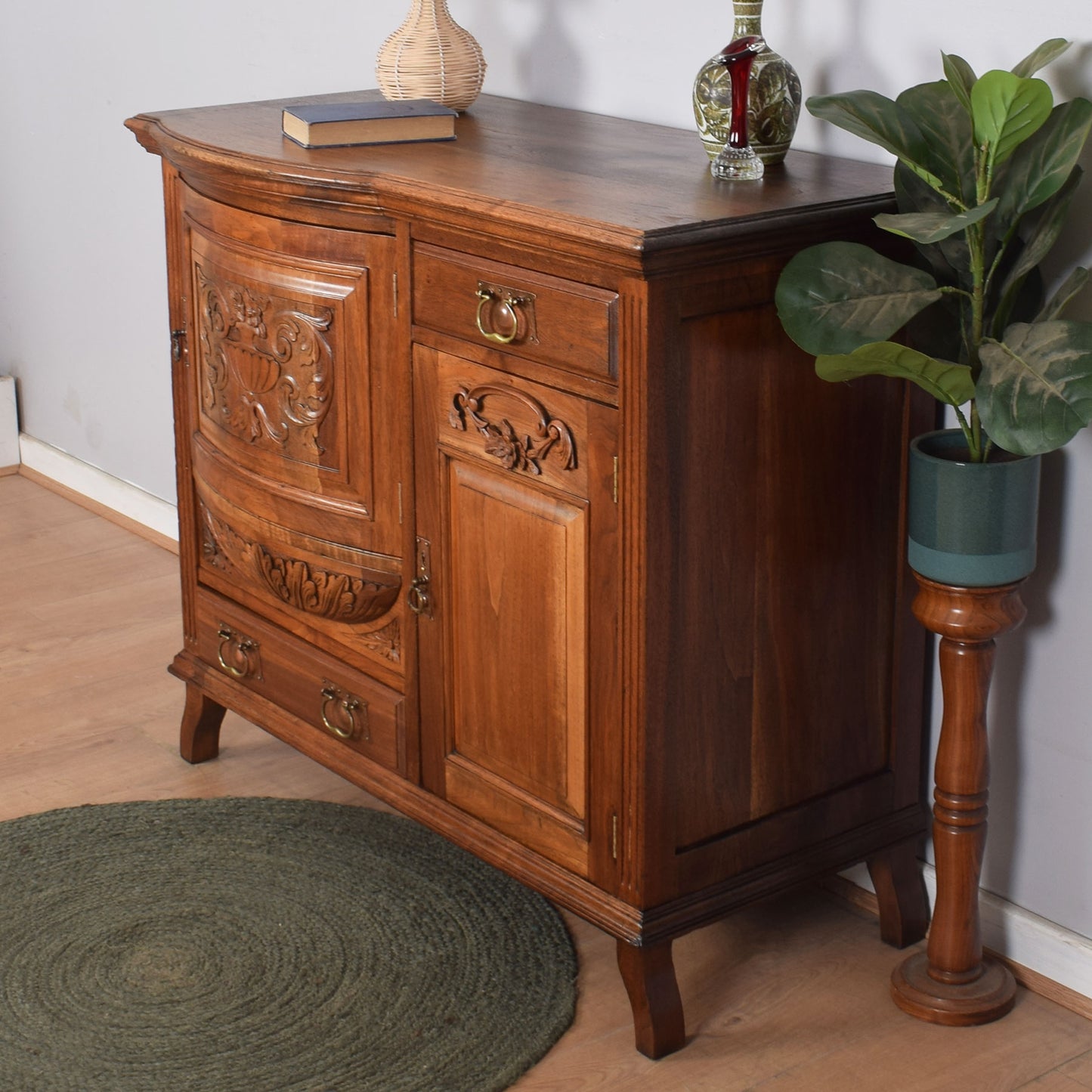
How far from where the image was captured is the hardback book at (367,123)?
205 centimetres

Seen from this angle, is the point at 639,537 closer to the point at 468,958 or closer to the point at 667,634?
the point at 667,634

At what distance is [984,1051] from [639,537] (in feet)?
2.54

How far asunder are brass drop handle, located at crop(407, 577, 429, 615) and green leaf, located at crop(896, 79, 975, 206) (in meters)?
0.79

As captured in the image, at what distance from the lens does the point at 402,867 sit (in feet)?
7.57

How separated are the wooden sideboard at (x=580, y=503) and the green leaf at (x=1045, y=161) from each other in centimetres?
17

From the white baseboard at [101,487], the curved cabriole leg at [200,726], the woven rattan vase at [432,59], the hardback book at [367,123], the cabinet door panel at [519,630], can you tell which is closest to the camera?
the cabinet door panel at [519,630]

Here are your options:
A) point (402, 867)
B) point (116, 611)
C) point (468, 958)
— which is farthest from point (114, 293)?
point (468, 958)

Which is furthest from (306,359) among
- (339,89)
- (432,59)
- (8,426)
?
(8,426)

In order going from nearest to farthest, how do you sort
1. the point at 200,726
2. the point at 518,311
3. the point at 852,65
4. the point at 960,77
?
the point at 960,77, the point at 518,311, the point at 852,65, the point at 200,726

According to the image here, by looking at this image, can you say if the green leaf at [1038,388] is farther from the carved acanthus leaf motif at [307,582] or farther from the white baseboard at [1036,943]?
the carved acanthus leaf motif at [307,582]

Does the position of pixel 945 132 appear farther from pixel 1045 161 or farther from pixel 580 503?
pixel 580 503

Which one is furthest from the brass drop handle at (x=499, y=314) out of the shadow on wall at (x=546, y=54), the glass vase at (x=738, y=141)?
the shadow on wall at (x=546, y=54)

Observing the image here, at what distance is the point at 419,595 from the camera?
2.02 metres

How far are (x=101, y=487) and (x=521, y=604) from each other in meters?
2.15
